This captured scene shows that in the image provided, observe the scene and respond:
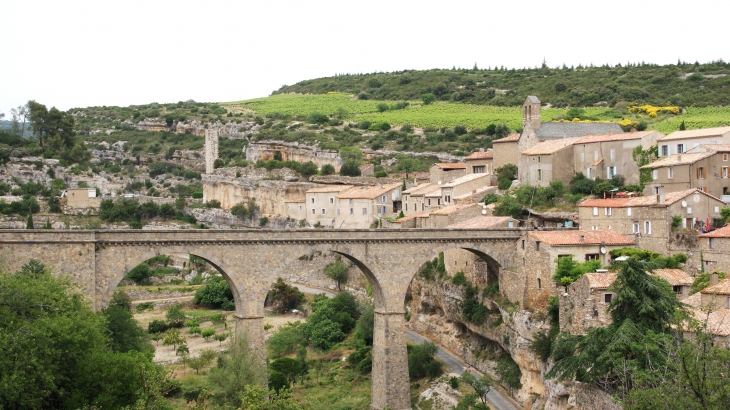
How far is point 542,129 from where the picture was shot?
64312 mm

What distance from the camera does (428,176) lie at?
77.2 m

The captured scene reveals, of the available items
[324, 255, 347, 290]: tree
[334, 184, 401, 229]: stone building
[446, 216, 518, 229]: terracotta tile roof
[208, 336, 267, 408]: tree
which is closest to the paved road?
[446, 216, 518, 229]: terracotta tile roof

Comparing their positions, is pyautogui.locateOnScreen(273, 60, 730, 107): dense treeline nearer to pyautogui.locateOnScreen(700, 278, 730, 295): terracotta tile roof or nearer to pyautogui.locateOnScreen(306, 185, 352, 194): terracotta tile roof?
pyautogui.locateOnScreen(306, 185, 352, 194): terracotta tile roof

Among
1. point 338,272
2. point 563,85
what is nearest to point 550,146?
point 338,272

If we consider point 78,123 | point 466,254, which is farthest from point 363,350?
point 78,123

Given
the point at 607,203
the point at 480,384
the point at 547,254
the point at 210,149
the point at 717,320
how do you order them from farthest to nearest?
the point at 210,149, the point at 607,203, the point at 547,254, the point at 480,384, the point at 717,320

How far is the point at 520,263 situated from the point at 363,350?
11.5 metres

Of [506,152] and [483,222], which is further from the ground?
[506,152]

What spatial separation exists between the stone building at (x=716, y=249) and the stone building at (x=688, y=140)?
14259 mm

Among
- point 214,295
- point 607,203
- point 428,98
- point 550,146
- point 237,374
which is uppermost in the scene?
point 428,98

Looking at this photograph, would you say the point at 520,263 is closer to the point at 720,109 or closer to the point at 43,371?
the point at 43,371

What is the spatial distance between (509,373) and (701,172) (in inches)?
644

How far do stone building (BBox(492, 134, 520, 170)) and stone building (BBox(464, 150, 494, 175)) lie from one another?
3.18 ft

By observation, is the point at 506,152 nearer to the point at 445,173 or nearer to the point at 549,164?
the point at 445,173
